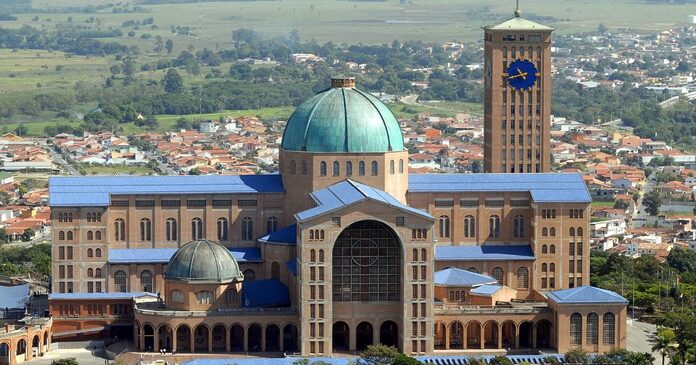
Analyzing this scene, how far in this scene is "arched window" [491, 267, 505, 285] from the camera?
114 meters

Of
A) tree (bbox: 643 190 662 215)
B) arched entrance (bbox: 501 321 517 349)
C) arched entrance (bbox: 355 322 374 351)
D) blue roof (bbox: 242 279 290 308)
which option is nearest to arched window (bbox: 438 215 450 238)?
arched entrance (bbox: 501 321 517 349)

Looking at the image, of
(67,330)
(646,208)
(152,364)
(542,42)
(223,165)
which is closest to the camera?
(152,364)

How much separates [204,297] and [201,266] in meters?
1.57

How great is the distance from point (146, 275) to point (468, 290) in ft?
56.7

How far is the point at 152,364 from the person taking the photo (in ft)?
338

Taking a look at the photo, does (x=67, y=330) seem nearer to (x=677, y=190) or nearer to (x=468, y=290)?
(x=468, y=290)

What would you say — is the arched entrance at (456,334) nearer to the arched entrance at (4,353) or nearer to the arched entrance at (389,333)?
the arched entrance at (389,333)

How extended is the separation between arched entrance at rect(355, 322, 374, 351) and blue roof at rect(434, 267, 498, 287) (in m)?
4.85

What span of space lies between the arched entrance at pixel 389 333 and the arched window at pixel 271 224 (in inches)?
415

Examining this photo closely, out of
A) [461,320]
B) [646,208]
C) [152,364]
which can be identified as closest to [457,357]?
[461,320]

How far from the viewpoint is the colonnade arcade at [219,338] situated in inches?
4146

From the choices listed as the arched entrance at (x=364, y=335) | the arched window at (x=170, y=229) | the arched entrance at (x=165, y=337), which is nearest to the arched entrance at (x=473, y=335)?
the arched entrance at (x=364, y=335)

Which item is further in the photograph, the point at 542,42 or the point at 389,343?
the point at 542,42

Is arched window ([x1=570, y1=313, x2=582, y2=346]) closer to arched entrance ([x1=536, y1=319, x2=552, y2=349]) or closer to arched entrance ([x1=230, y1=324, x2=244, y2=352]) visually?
arched entrance ([x1=536, y1=319, x2=552, y2=349])
